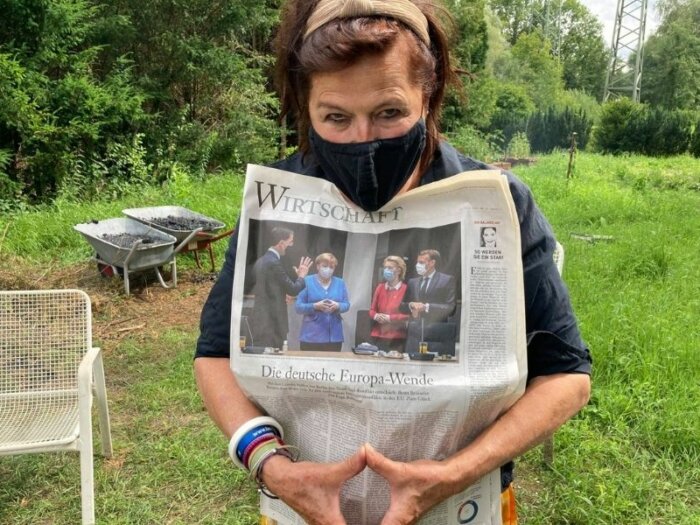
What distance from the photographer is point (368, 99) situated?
37.3 inches

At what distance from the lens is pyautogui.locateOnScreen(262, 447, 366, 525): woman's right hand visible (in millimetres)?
891

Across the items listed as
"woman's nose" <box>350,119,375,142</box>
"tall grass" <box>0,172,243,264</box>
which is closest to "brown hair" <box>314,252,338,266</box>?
"woman's nose" <box>350,119,375,142</box>

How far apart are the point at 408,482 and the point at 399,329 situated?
0.23m

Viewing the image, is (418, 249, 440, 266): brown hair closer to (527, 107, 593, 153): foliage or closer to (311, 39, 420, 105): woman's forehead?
(311, 39, 420, 105): woman's forehead

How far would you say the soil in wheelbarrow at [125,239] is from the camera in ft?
17.3

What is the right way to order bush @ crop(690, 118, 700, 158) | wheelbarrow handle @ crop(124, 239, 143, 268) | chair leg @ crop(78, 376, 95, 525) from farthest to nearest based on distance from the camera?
1. bush @ crop(690, 118, 700, 158)
2. wheelbarrow handle @ crop(124, 239, 143, 268)
3. chair leg @ crop(78, 376, 95, 525)

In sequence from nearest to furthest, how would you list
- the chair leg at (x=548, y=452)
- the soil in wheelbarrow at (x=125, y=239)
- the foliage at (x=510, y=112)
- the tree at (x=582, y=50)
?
the chair leg at (x=548, y=452), the soil in wheelbarrow at (x=125, y=239), the foliage at (x=510, y=112), the tree at (x=582, y=50)

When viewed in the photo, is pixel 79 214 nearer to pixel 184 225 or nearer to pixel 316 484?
pixel 184 225

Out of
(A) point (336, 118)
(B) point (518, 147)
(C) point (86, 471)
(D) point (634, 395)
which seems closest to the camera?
(A) point (336, 118)

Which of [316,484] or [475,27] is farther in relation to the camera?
Answer: [475,27]

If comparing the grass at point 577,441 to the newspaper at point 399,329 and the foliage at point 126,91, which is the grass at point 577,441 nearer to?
the newspaper at point 399,329

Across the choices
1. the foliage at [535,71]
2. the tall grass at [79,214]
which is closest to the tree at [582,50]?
Answer: the foliage at [535,71]

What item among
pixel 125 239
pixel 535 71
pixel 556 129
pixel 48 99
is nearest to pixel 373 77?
pixel 125 239

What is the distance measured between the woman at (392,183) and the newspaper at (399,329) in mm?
42
